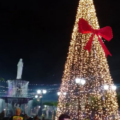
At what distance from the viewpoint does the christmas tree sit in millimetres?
11156

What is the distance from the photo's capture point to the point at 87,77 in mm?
13109

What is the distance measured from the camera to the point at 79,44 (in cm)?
1186

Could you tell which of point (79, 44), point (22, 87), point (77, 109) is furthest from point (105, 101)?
point (22, 87)

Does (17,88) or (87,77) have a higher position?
(87,77)

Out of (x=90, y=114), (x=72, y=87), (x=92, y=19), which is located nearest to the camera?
(x=92, y=19)

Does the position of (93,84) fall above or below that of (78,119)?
above

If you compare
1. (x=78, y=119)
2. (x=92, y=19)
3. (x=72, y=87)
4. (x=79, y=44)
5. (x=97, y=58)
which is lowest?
(x=78, y=119)

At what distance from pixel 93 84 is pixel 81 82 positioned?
86cm

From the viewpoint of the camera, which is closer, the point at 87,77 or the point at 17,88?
the point at 87,77

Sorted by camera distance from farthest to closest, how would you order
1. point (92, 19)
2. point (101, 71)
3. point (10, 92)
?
1. point (10, 92)
2. point (101, 71)
3. point (92, 19)

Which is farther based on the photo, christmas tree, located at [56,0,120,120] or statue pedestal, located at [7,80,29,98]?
statue pedestal, located at [7,80,29,98]

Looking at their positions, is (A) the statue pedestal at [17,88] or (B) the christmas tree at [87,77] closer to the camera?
(B) the christmas tree at [87,77]

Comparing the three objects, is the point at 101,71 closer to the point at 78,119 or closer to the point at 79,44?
the point at 79,44

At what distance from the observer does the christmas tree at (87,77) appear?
11156 mm
